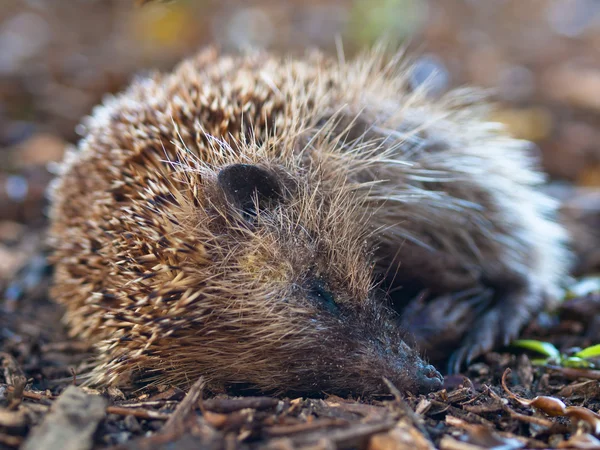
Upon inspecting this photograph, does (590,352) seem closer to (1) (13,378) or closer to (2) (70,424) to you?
(2) (70,424)

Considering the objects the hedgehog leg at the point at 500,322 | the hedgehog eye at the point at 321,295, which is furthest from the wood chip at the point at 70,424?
the hedgehog leg at the point at 500,322

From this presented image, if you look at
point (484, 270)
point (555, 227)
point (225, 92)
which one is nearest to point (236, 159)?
point (225, 92)

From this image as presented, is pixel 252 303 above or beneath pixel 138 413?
above

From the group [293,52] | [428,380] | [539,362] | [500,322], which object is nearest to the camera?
[428,380]

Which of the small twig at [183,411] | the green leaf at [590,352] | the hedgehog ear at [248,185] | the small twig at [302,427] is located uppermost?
the hedgehog ear at [248,185]

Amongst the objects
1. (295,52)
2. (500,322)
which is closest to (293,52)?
(295,52)

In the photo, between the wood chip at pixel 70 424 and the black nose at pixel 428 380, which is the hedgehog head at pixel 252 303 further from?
the wood chip at pixel 70 424
